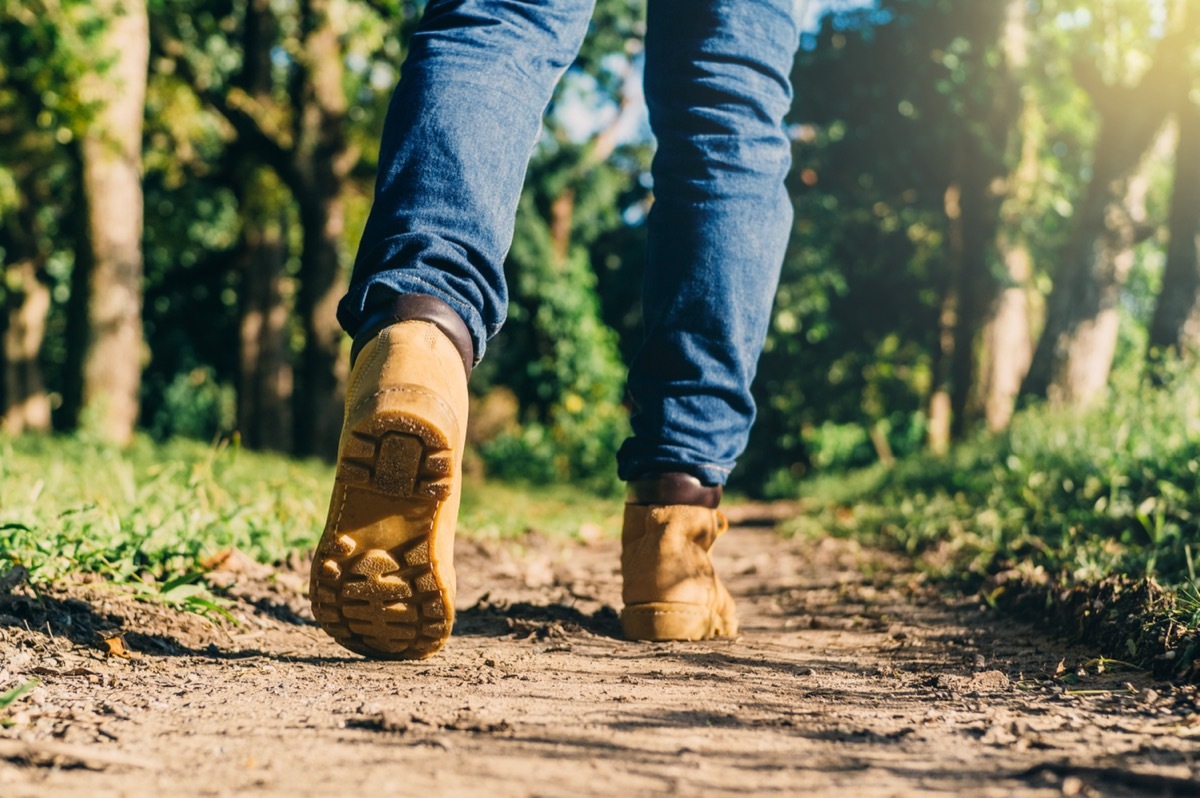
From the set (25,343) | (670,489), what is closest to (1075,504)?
(670,489)

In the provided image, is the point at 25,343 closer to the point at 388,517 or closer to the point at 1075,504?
the point at 1075,504

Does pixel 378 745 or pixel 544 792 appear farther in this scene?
pixel 378 745

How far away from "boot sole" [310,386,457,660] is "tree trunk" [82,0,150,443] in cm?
922

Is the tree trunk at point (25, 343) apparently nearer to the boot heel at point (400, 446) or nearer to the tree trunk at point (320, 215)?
the tree trunk at point (320, 215)

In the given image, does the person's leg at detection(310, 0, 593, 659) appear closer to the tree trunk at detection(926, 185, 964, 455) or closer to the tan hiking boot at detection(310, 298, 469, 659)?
the tan hiking boot at detection(310, 298, 469, 659)

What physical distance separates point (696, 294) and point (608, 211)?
19705 mm

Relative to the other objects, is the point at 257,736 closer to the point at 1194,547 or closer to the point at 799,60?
the point at 1194,547

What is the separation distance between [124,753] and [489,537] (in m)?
3.31

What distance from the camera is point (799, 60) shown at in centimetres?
1419

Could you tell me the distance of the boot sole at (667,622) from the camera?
2.06 m

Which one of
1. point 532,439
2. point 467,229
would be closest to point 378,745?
point 467,229

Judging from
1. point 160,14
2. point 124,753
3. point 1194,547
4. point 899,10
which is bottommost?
point 124,753

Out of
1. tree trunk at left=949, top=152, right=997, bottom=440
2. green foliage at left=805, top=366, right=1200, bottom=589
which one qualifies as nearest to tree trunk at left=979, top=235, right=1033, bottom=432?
tree trunk at left=949, top=152, right=997, bottom=440

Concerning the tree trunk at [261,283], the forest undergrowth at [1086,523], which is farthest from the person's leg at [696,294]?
the tree trunk at [261,283]
